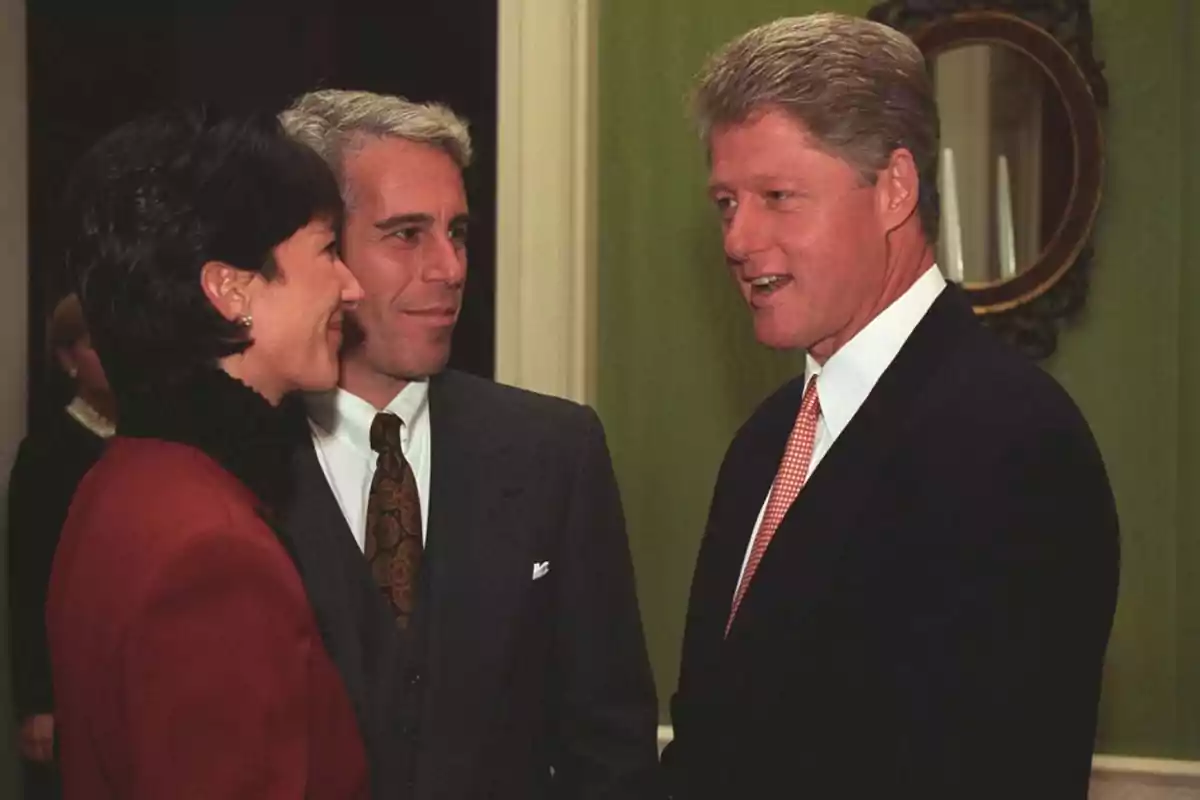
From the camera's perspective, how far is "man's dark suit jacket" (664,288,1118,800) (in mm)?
1240

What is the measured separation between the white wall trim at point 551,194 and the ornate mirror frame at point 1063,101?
53 centimetres

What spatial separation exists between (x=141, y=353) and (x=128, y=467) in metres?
0.10

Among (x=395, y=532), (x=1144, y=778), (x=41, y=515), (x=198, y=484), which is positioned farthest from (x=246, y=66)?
(x=198, y=484)

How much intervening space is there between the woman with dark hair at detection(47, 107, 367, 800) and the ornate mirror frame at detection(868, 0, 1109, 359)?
4.56 ft

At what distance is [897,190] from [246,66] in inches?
139

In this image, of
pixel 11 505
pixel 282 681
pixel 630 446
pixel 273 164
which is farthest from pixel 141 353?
pixel 11 505

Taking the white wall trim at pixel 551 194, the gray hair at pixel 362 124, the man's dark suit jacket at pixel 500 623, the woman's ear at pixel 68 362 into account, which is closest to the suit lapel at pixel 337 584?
the man's dark suit jacket at pixel 500 623

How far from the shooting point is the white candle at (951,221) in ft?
8.20

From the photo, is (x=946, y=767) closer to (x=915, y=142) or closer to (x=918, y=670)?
(x=918, y=670)

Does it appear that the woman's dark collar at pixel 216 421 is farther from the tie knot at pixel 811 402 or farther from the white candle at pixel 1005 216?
the white candle at pixel 1005 216

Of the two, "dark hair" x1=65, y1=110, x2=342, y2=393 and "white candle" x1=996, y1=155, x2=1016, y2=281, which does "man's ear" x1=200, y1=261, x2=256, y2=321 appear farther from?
"white candle" x1=996, y1=155, x2=1016, y2=281

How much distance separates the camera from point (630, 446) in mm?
2625

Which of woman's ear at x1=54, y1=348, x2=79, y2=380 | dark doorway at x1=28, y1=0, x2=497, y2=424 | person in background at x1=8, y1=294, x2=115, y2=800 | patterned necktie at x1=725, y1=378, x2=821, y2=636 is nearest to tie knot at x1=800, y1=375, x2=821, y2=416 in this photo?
patterned necktie at x1=725, y1=378, x2=821, y2=636

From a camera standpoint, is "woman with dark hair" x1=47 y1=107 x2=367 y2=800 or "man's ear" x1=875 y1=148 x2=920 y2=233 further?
"man's ear" x1=875 y1=148 x2=920 y2=233
